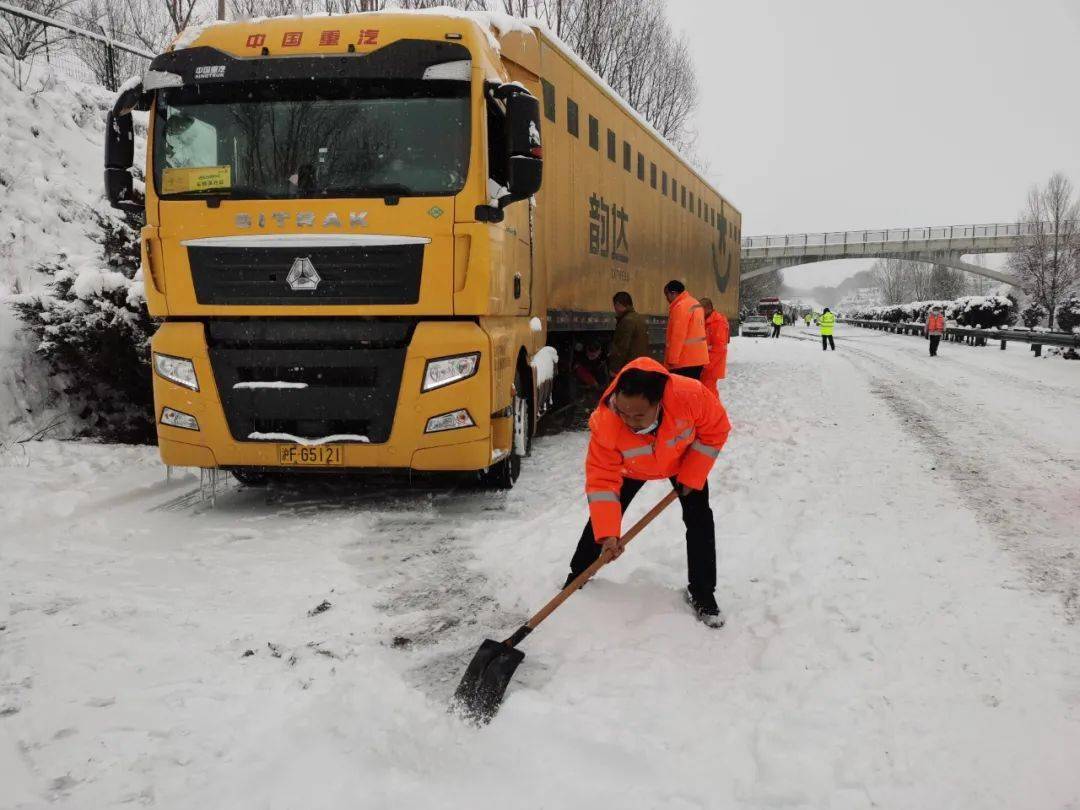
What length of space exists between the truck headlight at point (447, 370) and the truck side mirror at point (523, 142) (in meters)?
1.16

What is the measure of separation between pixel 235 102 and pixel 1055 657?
18.4 feet

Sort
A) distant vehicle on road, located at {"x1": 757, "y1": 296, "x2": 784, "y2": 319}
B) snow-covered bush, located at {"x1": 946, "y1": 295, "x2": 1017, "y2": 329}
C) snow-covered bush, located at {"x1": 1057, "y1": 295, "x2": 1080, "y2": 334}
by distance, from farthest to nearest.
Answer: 1. distant vehicle on road, located at {"x1": 757, "y1": 296, "x2": 784, "y2": 319}
2. snow-covered bush, located at {"x1": 946, "y1": 295, "x2": 1017, "y2": 329}
3. snow-covered bush, located at {"x1": 1057, "y1": 295, "x2": 1080, "y2": 334}

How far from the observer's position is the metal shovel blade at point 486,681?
3055 mm

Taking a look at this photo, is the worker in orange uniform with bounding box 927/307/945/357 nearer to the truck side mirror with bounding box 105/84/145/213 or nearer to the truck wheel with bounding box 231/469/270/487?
the truck wheel with bounding box 231/469/270/487

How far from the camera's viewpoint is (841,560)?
471 cm

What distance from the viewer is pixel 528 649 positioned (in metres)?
3.61

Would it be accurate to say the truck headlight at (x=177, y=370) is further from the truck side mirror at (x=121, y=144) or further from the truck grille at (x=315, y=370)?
the truck side mirror at (x=121, y=144)

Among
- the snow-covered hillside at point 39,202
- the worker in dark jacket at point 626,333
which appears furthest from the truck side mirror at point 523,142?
the snow-covered hillside at point 39,202

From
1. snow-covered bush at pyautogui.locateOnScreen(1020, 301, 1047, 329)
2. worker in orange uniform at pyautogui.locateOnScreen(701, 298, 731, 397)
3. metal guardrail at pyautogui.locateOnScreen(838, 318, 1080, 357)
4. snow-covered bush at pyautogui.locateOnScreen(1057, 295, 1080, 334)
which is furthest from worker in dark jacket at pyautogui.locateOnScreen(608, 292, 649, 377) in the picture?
snow-covered bush at pyautogui.locateOnScreen(1020, 301, 1047, 329)

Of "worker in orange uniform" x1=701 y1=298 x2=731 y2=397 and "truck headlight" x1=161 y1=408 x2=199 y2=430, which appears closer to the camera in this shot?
"truck headlight" x1=161 y1=408 x2=199 y2=430

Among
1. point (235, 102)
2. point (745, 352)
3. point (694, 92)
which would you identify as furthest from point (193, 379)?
point (694, 92)

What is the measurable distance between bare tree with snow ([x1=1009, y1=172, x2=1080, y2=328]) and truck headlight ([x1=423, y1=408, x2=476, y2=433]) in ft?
133

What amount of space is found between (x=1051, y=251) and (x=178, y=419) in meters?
47.2

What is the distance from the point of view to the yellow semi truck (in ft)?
16.8
